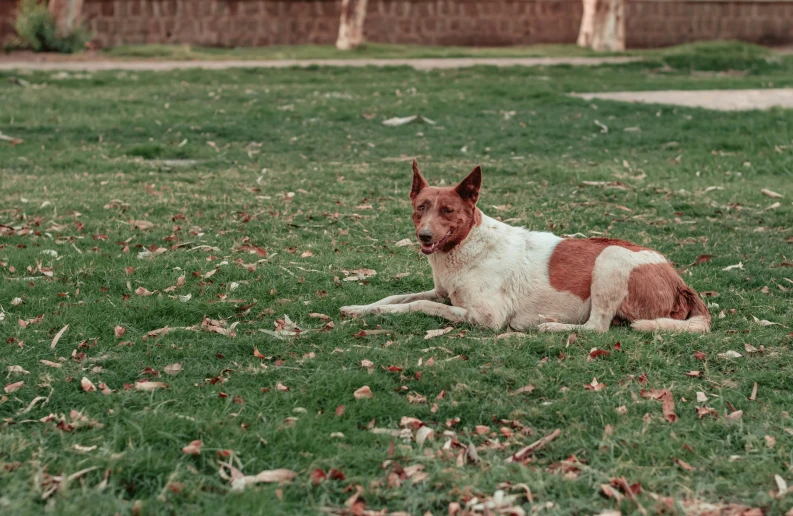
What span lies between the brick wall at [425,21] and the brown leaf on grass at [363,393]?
89.3 feet

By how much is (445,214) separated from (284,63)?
17.6 m

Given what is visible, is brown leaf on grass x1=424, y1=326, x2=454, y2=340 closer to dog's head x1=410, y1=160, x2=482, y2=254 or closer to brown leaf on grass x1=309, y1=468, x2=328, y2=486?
dog's head x1=410, y1=160, x2=482, y2=254

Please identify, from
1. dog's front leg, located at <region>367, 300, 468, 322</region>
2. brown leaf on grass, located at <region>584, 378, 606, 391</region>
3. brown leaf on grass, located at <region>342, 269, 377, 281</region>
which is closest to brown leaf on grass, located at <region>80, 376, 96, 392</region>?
dog's front leg, located at <region>367, 300, 468, 322</region>

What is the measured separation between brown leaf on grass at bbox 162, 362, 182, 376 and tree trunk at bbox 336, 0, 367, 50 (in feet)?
75.2

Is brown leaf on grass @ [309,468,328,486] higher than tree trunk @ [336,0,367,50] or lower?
lower

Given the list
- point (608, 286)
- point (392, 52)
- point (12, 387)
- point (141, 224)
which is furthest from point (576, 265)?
point (392, 52)

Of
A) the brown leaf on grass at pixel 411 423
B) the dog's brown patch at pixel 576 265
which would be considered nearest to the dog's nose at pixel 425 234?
the dog's brown patch at pixel 576 265

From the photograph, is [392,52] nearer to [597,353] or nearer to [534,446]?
[597,353]

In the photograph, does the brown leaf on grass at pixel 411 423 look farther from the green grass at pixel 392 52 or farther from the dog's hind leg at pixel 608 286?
the green grass at pixel 392 52

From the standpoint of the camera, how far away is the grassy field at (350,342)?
4555 millimetres

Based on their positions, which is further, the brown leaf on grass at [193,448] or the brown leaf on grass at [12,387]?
the brown leaf on grass at [12,387]

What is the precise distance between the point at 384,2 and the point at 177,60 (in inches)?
384

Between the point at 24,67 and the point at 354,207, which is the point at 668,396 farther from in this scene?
the point at 24,67

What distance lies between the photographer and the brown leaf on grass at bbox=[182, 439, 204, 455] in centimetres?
471
